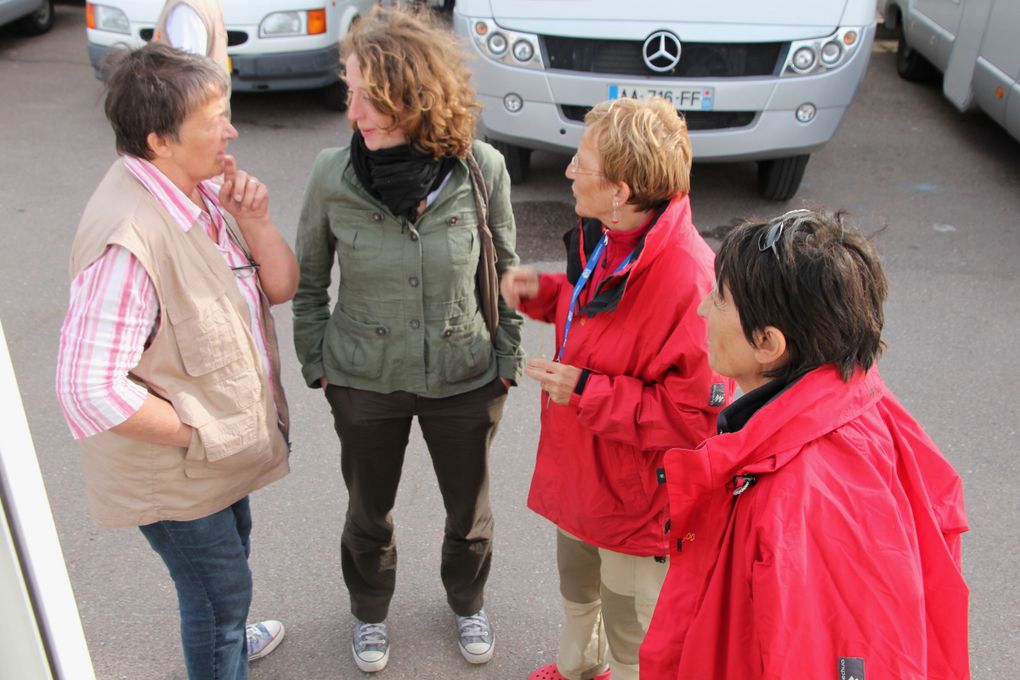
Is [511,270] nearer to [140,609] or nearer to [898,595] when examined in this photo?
[898,595]

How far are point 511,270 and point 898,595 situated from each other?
4.44 feet

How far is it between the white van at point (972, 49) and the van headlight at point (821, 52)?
55.4 inches

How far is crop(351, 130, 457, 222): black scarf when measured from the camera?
2314 mm

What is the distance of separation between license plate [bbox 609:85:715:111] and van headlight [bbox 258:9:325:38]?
2.89 m

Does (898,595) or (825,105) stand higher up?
(898,595)

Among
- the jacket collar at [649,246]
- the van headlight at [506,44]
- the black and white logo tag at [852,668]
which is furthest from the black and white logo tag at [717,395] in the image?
the van headlight at [506,44]

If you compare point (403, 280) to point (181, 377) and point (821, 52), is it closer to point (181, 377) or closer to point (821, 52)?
point (181, 377)

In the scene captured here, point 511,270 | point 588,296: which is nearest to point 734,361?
point 588,296

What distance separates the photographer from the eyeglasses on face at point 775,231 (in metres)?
1.59

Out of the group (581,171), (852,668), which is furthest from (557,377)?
(852,668)

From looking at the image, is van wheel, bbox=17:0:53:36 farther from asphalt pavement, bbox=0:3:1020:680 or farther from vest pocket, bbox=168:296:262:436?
vest pocket, bbox=168:296:262:436

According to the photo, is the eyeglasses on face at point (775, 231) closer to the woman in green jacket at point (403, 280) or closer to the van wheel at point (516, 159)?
the woman in green jacket at point (403, 280)

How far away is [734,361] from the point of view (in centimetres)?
171

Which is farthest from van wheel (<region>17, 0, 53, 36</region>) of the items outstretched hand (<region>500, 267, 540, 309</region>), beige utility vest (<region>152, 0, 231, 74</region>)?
outstretched hand (<region>500, 267, 540, 309</region>)
